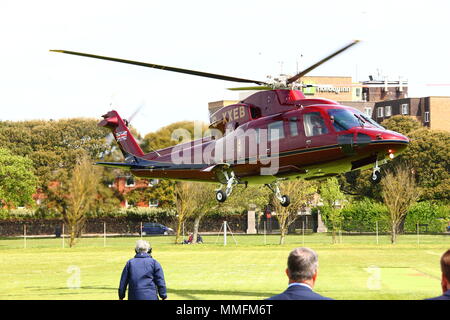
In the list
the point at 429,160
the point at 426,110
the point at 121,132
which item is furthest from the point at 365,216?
the point at 121,132

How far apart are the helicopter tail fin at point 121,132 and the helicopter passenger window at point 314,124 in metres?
10.7

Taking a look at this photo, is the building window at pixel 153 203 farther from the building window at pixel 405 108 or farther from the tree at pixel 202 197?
the building window at pixel 405 108

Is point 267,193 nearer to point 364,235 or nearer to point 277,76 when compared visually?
point 364,235

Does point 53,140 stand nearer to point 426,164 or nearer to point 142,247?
point 426,164

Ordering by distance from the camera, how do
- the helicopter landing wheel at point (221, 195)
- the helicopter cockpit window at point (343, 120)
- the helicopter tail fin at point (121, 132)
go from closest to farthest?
the helicopter cockpit window at point (343, 120), the helicopter landing wheel at point (221, 195), the helicopter tail fin at point (121, 132)

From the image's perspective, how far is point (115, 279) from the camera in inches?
1282

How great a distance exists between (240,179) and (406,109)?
10341cm

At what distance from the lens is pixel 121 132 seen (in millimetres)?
35531

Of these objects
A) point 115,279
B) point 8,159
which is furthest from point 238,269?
point 8,159

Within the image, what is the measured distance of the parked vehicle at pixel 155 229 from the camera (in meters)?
91.1

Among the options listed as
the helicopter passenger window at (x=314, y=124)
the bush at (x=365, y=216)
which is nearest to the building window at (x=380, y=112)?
the bush at (x=365, y=216)

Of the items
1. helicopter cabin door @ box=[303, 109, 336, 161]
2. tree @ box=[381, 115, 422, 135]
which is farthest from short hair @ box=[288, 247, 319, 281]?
tree @ box=[381, 115, 422, 135]

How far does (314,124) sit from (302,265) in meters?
18.5

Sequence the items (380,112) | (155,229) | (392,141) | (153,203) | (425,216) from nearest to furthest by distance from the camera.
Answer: (392,141) → (425,216) → (155,229) → (153,203) → (380,112)
